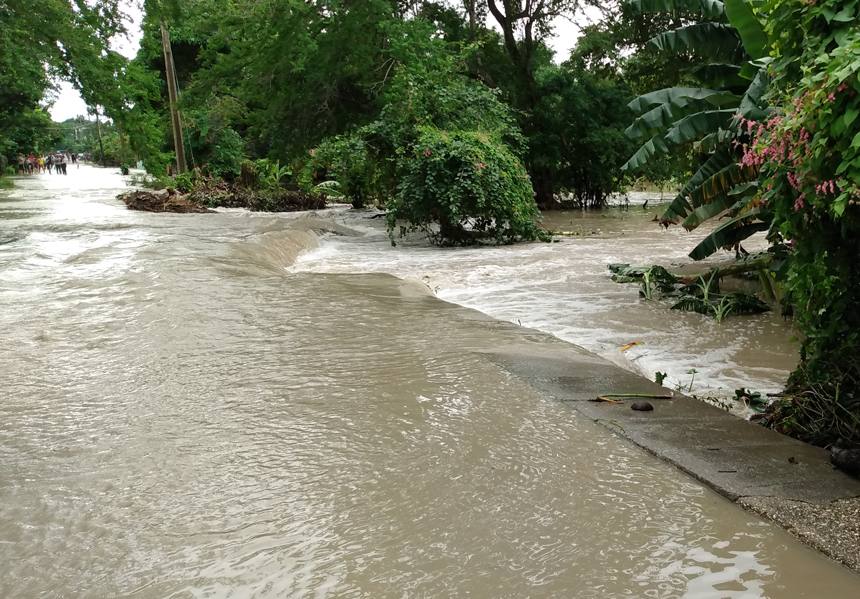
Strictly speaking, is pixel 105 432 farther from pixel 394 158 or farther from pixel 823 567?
pixel 394 158

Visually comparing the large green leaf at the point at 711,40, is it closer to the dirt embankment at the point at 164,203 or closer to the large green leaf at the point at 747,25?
the large green leaf at the point at 747,25

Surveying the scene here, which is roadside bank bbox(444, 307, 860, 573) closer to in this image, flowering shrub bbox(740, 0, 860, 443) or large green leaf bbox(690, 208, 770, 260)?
flowering shrub bbox(740, 0, 860, 443)

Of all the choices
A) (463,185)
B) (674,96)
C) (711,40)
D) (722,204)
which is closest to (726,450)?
(722,204)

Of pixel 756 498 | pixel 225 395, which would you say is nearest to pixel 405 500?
pixel 756 498

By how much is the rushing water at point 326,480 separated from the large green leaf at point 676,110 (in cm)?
366

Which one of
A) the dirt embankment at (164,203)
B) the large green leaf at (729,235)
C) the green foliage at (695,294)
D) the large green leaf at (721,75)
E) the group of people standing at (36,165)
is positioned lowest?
the green foliage at (695,294)

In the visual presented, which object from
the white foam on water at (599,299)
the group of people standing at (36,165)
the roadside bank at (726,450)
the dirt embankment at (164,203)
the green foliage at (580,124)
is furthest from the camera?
the group of people standing at (36,165)

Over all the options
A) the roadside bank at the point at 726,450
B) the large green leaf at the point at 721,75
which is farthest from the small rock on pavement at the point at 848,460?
the large green leaf at the point at 721,75

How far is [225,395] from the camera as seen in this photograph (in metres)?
4.61

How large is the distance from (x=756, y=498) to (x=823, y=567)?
508mm

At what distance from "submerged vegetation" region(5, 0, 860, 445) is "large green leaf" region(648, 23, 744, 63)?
26mm

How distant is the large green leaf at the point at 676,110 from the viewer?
27.2 ft

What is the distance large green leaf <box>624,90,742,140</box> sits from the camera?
8.29 metres

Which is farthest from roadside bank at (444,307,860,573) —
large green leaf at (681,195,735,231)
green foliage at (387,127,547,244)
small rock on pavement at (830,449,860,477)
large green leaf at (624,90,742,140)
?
green foliage at (387,127,547,244)
